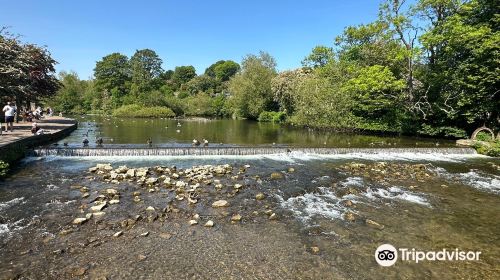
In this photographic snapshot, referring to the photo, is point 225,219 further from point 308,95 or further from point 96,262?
point 308,95

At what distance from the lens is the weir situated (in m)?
19.0

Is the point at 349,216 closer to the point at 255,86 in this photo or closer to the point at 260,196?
the point at 260,196

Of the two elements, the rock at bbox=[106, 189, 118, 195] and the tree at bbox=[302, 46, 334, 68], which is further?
the tree at bbox=[302, 46, 334, 68]

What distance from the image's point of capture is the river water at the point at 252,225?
7004mm

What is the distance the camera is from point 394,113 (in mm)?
33781

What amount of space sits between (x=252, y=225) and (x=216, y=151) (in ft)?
38.2

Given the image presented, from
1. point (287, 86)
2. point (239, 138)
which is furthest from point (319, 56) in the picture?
point (239, 138)

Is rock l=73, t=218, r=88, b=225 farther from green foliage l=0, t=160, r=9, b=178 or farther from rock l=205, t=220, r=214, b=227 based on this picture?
green foliage l=0, t=160, r=9, b=178

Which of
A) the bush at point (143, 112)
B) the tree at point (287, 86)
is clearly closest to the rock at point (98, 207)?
the tree at point (287, 86)

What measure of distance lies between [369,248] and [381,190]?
18.8 ft

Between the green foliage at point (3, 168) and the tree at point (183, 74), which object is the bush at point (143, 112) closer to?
the tree at point (183, 74)

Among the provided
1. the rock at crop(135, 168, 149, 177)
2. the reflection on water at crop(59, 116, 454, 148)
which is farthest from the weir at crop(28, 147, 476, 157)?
the rock at crop(135, 168, 149, 177)

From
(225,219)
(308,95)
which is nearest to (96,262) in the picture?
(225,219)

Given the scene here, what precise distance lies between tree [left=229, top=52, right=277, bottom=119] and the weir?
3582cm
